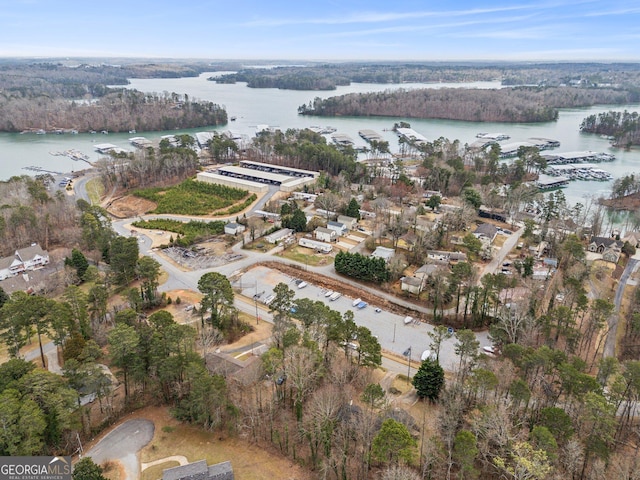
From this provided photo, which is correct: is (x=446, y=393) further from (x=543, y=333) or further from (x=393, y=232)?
(x=393, y=232)

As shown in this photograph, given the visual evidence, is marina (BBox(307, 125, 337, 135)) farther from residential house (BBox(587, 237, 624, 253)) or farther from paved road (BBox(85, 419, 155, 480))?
paved road (BBox(85, 419, 155, 480))

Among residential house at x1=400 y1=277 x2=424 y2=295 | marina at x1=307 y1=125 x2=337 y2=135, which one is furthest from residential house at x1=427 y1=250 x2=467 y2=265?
marina at x1=307 y1=125 x2=337 y2=135

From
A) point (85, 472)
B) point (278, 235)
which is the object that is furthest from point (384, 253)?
point (85, 472)

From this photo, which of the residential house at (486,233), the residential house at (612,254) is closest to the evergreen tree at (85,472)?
the residential house at (486,233)

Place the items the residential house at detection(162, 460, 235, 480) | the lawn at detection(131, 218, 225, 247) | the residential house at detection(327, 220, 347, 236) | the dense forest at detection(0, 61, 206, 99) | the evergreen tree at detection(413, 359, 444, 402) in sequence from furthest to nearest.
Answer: the dense forest at detection(0, 61, 206, 99) < the residential house at detection(327, 220, 347, 236) < the lawn at detection(131, 218, 225, 247) < the evergreen tree at detection(413, 359, 444, 402) < the residential house at detection(162, 460, 235, 480)

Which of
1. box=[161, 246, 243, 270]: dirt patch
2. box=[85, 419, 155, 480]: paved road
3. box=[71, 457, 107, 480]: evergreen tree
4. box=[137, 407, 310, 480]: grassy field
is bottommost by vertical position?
box=[85, 419, 155, 480]: paved road

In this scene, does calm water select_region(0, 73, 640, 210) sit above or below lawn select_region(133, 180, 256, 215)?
above
